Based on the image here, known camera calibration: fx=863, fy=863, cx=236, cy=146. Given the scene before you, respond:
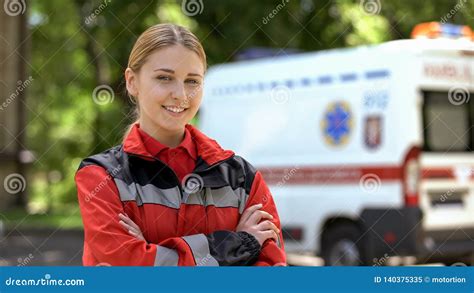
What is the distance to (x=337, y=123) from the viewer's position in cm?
868

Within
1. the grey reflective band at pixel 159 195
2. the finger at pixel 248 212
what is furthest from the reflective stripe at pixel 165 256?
the finger at pixel 248 212

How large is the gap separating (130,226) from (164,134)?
0.97 feet

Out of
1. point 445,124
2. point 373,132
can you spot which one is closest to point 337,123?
point 373,132

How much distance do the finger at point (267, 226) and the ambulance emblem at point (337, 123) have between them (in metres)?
6.19

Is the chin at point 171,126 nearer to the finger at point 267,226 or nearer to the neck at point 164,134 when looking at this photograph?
the neck at point 164,134

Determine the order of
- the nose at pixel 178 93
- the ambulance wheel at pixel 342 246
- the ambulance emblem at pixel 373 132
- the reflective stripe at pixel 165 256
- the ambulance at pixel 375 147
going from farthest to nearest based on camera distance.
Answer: the ambulance wheel at pixel 342 246 → the ambulance emblem at pixel 373 132 → the ambulance at pixel 375 147 → the nose at pixel 178 93 → the reflective stripe at pixel 165 256

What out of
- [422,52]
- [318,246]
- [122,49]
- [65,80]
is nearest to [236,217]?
[422,52]

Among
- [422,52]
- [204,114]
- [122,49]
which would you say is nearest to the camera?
[422,52]

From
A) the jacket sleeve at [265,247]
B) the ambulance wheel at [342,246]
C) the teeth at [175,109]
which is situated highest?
the ambulance wheel at [342,246]

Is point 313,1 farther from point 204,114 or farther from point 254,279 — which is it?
point 254,279

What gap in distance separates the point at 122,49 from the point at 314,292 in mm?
11285

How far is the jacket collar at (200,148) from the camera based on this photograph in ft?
7.79

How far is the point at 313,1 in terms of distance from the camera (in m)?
14.8

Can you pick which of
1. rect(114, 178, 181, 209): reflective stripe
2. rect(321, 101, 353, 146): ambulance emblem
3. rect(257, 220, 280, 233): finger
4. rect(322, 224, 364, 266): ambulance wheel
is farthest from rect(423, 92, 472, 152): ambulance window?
rect(114, 178, 181, 209): reflective stripe
